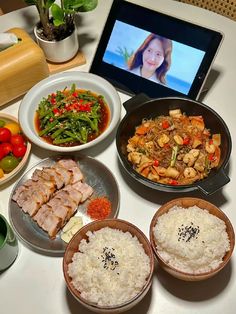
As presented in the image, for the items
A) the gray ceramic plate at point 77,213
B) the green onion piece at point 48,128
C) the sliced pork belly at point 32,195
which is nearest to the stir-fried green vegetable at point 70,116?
the green onion piece at point 48,128

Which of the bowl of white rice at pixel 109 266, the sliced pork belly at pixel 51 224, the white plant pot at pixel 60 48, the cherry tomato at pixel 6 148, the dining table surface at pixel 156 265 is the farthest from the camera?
the white plant pot at pixel 60 48

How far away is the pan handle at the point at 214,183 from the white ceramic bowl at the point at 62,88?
1.37ft

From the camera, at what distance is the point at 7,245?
1.23m

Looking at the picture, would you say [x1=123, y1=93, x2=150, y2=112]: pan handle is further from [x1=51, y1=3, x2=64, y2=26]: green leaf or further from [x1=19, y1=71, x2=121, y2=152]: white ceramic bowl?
[x1=51, y1=3, x2=64, y2=26]: green leaf

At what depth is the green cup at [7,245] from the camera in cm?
122

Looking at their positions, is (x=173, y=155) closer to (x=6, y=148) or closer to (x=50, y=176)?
(x=50, y=176)

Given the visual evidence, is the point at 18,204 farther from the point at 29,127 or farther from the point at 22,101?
the point at 22,101

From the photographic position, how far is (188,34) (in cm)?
155

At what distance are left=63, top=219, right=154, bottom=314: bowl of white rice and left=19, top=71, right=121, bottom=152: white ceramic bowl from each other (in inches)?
14.9

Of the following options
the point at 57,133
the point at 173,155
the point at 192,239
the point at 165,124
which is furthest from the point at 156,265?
the point at 57,133

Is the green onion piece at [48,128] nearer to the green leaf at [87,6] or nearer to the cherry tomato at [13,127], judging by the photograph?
the cherry tomato at [13,127]

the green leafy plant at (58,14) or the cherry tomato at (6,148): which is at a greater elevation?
the green leafy plant at (58,14)

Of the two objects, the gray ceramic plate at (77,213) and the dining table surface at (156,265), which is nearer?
the dining table surface at (156,265)

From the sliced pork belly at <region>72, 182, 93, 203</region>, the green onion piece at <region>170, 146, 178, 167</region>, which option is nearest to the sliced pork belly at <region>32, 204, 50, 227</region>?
the sliced pork belly at <region>72, 182, 93, 203</region>
